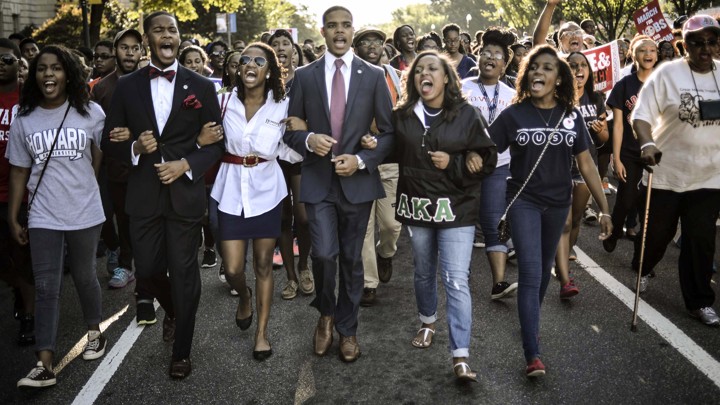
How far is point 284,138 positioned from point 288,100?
0.36m

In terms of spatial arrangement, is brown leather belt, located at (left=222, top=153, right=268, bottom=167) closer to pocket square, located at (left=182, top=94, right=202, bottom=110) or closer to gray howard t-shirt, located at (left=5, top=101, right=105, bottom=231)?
pocket square, located at (left=182, top=94, right=202, bottom=110)

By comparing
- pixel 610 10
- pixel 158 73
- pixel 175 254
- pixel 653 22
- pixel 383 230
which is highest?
pixel 610 10

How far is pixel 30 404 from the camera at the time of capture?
4.41 m

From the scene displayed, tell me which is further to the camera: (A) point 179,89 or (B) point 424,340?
(B) point 424,340

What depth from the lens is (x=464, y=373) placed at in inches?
176

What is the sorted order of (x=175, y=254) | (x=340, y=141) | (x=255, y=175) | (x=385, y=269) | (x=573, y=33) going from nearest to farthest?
(x=175, y=254) < (x=340, y=141) < (x=255, y=175) < (x=385, y=269) < (x=573, y=33)

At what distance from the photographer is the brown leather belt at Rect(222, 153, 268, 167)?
5059mm

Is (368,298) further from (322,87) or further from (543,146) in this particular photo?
(543,146)

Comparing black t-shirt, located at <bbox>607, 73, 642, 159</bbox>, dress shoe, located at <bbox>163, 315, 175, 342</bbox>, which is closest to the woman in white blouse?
dress shoe, located at <bbox>163, 315, 175, 342</bbox>

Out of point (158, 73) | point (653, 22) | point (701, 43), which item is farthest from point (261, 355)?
point (653, 22)

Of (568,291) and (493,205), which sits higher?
(493,205)

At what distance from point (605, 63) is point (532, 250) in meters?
5.00

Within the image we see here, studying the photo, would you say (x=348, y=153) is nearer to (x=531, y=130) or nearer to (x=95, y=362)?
(x=531, y=130)

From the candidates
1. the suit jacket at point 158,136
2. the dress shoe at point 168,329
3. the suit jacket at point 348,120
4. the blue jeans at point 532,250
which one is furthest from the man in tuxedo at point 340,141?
the dress shoe at point 168,329
